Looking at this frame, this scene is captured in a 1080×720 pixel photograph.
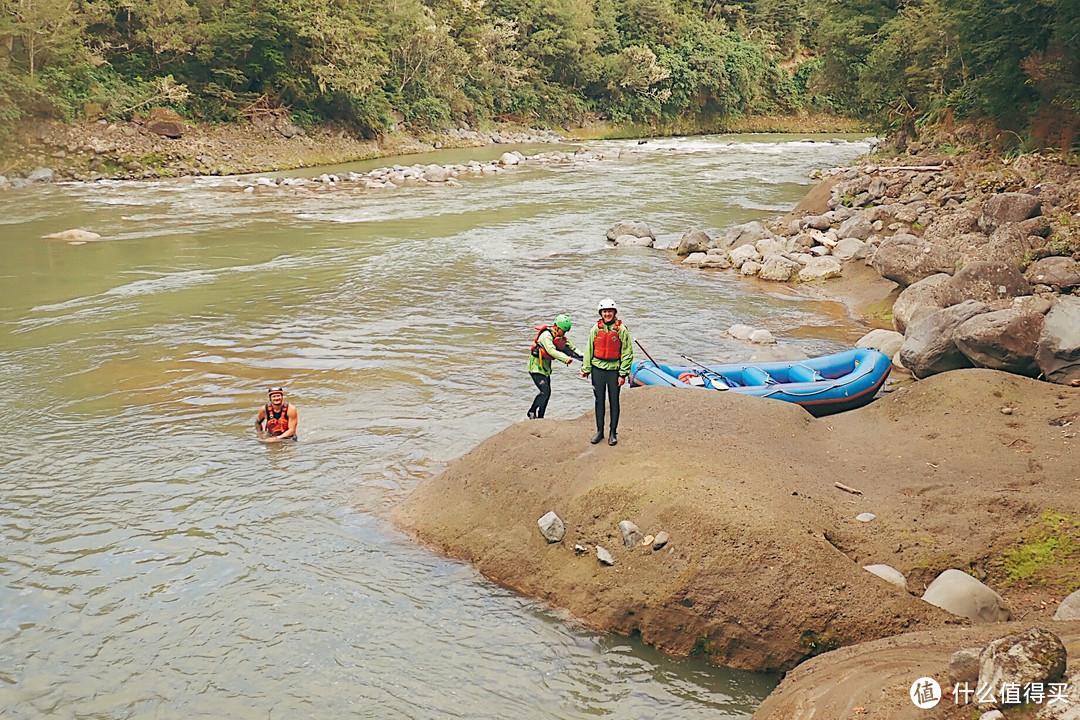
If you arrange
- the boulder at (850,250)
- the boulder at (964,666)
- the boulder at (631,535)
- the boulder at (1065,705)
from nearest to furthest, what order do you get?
A: the boulder at (1065,705) < the boulder at (964,666) < the boulder at (631,535) < the boulder at (850,250)

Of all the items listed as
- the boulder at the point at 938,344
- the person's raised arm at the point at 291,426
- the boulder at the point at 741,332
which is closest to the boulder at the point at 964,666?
the boulder at the point at 938,344

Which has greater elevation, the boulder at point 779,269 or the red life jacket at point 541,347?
the red life jacket at point 541,347

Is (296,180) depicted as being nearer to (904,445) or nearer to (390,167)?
(390,167)

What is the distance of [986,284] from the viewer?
39.6 feet

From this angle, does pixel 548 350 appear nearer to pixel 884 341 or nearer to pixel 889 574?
pixel 889 574

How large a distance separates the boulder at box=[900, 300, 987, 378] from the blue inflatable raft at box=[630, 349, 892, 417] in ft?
1.73

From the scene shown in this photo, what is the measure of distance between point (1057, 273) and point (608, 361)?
8.08 meters

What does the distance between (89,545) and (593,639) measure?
447 cm

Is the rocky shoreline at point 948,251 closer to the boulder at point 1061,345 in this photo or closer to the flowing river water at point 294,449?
the boulder at point 1061,345

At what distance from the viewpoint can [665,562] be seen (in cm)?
650

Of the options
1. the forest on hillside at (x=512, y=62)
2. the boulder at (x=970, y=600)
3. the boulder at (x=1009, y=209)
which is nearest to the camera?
the boulder at (x=970, y=600)

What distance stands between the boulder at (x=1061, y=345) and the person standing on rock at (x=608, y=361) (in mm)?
4844

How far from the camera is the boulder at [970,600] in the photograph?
19.5 feet

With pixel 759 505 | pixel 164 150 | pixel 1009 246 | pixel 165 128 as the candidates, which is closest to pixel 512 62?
pixel 165 128
